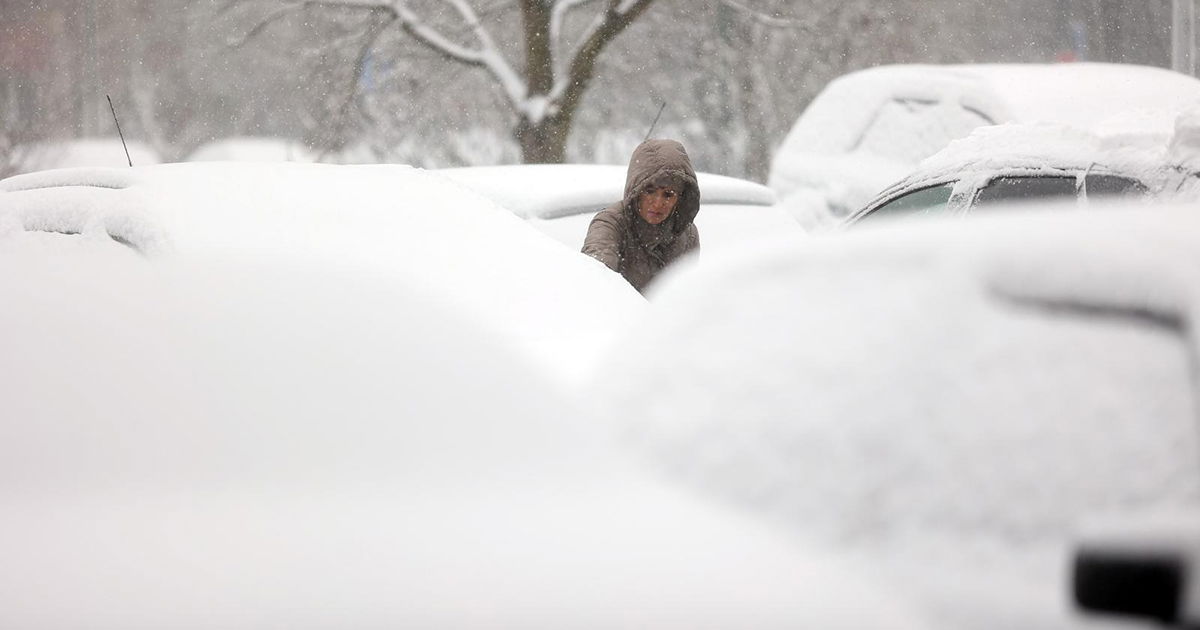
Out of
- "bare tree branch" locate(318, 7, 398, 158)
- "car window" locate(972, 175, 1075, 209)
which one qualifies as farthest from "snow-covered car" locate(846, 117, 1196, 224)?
"bare tree branch" locate(318, 7, 398, 158)

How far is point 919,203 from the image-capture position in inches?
238

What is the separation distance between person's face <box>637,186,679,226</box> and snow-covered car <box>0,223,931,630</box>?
2.88 m

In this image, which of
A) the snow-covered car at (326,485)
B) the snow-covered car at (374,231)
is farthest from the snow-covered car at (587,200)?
the snow-covered car at (326,485)

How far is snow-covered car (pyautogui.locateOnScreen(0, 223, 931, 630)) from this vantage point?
1913 millimetres

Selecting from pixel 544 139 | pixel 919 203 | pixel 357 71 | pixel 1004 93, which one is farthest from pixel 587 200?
pixel 357 71

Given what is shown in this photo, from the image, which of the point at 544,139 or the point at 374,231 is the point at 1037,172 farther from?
the point at 544,139

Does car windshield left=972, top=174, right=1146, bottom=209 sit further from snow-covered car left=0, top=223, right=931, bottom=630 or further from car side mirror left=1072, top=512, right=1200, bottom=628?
car side mirror left=1072, top=512, right=1200, bottom=628

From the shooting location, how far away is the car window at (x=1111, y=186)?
504cm

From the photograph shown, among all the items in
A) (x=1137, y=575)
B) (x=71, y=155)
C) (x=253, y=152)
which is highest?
(x=71, y=155)

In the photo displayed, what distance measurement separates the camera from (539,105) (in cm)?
1380

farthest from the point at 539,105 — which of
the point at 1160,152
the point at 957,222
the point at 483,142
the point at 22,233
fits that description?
the point at 957,222

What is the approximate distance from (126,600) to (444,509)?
0.47m

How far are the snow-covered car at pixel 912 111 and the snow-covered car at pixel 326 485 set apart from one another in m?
6.59

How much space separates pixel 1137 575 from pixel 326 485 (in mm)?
1127
